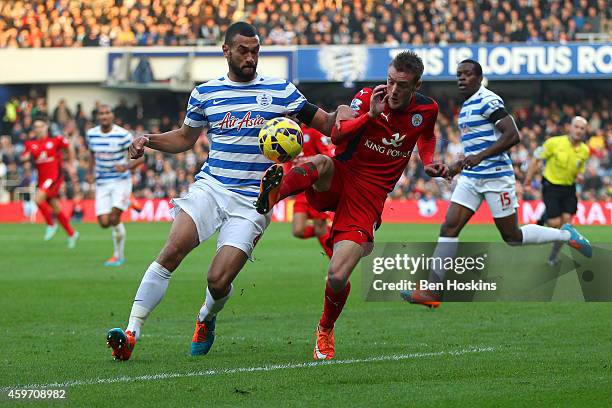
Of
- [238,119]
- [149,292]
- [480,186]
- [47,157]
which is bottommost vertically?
[47,157]

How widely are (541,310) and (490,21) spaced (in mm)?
27321

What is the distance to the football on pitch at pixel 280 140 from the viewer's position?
308 inches

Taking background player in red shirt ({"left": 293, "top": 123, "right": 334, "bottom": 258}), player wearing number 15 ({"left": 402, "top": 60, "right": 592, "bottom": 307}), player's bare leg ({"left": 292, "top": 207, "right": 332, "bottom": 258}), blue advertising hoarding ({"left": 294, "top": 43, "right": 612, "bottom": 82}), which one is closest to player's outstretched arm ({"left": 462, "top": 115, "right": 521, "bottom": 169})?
player wearing number 15 ({"left": 402, "top": 60, "right": 592, "bottom": 307})

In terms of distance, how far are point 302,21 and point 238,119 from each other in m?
32.8

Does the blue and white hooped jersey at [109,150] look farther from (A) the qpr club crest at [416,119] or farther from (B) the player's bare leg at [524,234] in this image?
(A) the qpr club crest at [416,119]

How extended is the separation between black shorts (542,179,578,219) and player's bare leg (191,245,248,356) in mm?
8964

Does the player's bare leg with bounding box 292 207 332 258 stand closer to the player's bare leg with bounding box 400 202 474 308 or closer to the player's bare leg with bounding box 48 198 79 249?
the player's bare leg with bounding box 400 202 474 308

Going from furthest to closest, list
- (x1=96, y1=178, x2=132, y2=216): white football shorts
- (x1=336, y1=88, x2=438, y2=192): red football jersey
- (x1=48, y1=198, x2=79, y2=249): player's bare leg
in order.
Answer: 1. (x1=48, y1=198, x2=79, y2=249): player's bare leg
2. (x1=96, y1=178, x2=132, y2=216): white football shorts
3. (x1=336, y1=88, x2=438, y2=192): red football jersey

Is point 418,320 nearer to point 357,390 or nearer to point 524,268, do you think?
point 524,268

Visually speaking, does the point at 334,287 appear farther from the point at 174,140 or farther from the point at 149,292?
the point at 174,140

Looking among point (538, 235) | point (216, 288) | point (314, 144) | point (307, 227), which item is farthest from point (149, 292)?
point (307, 227)

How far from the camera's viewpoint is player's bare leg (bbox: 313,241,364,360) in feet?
26.6

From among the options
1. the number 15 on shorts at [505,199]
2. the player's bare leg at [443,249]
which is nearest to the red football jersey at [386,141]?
the player's bare leg at [443,249]

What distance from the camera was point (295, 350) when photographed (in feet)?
28.5
